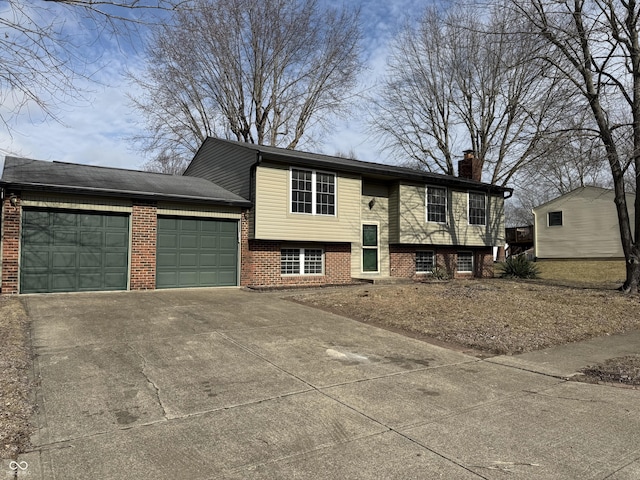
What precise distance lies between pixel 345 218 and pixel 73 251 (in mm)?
8611

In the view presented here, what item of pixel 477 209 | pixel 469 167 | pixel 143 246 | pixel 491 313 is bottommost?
pixel 491 313

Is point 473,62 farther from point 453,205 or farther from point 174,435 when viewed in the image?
point 174,435

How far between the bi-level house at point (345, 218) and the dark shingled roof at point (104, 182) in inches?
49.7

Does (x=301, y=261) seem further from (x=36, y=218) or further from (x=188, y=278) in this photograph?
(x=36, y=218)

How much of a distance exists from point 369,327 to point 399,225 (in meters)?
9.72

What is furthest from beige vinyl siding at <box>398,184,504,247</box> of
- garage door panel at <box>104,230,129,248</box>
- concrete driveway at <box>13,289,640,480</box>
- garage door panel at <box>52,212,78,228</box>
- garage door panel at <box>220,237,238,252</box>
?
garage door panel at <box>52,212,78,228</box>

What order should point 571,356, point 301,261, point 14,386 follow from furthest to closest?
1. point 301,261
2. point 571,356
3. point 14,386

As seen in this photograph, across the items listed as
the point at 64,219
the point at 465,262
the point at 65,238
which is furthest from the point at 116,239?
the point at 465,262

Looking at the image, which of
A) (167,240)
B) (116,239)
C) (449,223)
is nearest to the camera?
(116,239)

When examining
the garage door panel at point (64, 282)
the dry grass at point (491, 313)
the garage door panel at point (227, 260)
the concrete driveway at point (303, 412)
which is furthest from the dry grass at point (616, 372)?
the garage door panel at point (64, 282)

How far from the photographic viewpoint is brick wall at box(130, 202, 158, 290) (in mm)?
12211

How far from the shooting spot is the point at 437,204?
18578mm

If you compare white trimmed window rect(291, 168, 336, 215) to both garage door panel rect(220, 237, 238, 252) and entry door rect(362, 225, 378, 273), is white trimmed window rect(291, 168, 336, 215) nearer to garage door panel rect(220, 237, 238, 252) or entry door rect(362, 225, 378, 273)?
garage door panel rect(220, 237, 238, 252)

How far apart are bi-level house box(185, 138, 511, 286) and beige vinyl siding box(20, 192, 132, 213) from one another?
3.76 metres
